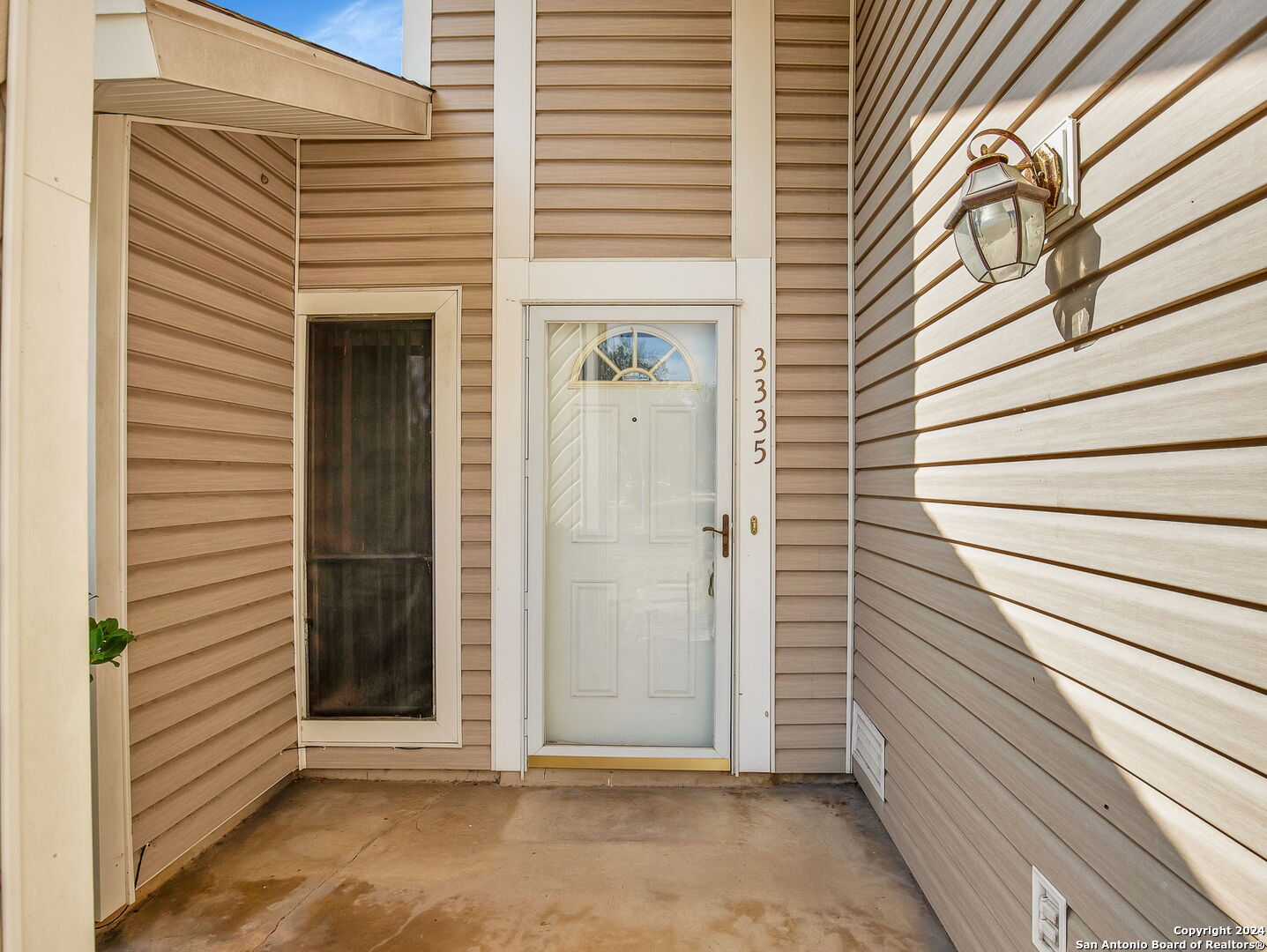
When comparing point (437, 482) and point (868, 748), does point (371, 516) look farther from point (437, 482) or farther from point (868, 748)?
point (868, 748)

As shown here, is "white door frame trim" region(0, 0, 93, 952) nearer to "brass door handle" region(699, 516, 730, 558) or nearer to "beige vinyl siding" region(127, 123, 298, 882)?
"beige vinyl siding" region(127, 123, 298, 882)

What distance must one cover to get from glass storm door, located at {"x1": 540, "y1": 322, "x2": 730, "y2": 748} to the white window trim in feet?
1.21

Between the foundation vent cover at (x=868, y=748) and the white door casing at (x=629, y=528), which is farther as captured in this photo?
the white door casing at (x=629, y=528)

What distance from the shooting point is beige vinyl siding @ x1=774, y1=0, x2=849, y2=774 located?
9.12 feet

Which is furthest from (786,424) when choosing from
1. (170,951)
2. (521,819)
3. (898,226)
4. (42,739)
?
(170,951)

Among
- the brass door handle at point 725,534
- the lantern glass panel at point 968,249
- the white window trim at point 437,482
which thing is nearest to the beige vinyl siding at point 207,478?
the white window trim at point 437,482

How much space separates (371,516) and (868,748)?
2.16 m

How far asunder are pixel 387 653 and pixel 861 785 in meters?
1.98

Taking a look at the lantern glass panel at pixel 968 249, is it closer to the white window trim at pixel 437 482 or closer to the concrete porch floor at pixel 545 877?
the concrete porch floor at pixel 545 877

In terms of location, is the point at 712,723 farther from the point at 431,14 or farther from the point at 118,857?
the point at 431,14

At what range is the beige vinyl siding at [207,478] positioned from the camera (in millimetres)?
2037

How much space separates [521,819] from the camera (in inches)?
98.1

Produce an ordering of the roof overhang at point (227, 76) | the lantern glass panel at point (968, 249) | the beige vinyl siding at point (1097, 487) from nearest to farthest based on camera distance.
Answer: the beige vinyl siding at point (1097, 487) < the lantern glass panel at point (968, 249) < the roof overhang at point (227, 76)

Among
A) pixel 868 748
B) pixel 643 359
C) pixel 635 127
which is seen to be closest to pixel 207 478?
pixel 643 359
